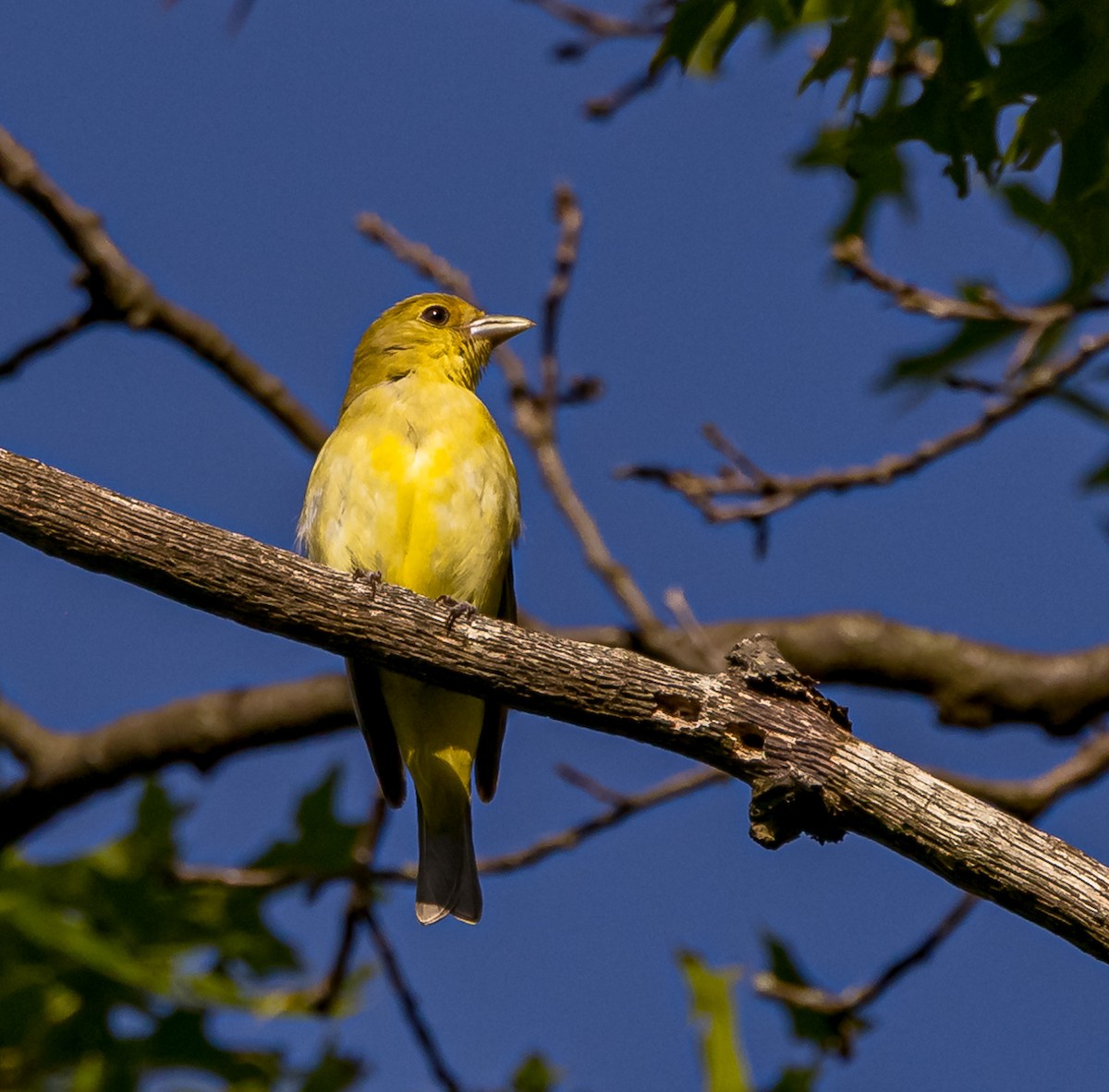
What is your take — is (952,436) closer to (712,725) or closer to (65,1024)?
(712,725)

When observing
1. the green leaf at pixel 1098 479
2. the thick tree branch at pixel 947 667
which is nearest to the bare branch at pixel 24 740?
the thick tree branch at pixel 947 667

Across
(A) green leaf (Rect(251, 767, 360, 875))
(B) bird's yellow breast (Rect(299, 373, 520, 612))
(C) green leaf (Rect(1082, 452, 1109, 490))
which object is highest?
(C) green leaf (Rect(1082, 452, 1109, 490))

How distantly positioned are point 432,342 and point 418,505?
61.6 inches

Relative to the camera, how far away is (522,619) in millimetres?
7246

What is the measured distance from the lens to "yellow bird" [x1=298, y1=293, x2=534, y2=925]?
6.08m

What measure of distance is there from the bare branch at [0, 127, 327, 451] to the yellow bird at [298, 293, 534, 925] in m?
0.58

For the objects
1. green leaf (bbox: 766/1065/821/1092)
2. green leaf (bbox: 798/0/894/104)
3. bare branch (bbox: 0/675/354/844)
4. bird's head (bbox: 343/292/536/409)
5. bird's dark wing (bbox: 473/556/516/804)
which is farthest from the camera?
bird's head (bbox: 343/292/536/409)

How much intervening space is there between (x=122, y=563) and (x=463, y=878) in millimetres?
2740

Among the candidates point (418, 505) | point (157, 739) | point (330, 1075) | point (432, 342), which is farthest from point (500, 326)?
point (330, 1075)

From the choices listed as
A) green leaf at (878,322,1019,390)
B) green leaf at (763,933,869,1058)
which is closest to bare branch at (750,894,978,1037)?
green leaf at (763,933,869,1058)

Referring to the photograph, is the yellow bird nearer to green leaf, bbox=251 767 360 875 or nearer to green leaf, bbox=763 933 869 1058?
green leaf, bbox=251 767 360 875

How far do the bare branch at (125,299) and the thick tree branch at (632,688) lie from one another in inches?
121

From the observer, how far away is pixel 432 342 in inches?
293

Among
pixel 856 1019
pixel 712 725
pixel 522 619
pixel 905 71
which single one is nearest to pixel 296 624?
pixel 712 725
